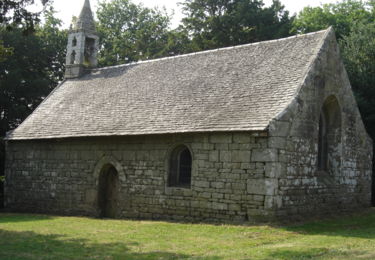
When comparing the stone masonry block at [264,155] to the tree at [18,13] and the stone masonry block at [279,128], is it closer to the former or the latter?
the stone masonry block at [279,128]

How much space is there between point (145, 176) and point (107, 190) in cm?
251

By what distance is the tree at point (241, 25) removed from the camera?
3243 cm

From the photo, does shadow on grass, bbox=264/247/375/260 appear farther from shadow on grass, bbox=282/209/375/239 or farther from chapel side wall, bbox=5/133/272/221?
chapel side wall, bbox=5/133/272/221

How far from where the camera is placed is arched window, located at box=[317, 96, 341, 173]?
1780 centimetres

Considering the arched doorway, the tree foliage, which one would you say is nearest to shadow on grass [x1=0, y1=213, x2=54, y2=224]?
the arched doorway

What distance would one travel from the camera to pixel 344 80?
60.6 ft

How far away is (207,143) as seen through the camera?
15.5 m

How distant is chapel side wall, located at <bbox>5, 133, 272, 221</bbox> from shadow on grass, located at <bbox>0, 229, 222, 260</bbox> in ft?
14.2

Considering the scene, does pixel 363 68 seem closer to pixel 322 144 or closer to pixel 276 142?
pixel 322 144

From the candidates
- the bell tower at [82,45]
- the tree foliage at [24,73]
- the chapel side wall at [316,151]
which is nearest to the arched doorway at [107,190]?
the chapel side wall at [316,151]

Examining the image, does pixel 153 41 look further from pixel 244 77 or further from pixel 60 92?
pixel 244 77

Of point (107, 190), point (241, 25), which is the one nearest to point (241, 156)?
point (107, 190)

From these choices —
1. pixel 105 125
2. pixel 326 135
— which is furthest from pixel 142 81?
pixel 326 135

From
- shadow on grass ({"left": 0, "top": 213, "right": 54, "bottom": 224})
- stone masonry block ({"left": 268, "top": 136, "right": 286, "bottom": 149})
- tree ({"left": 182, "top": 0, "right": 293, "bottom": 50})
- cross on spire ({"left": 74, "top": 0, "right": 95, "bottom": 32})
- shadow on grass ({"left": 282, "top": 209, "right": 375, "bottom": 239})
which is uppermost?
tree ({"left": 182, "top": 0, "right": 293, "bottom": 50})
